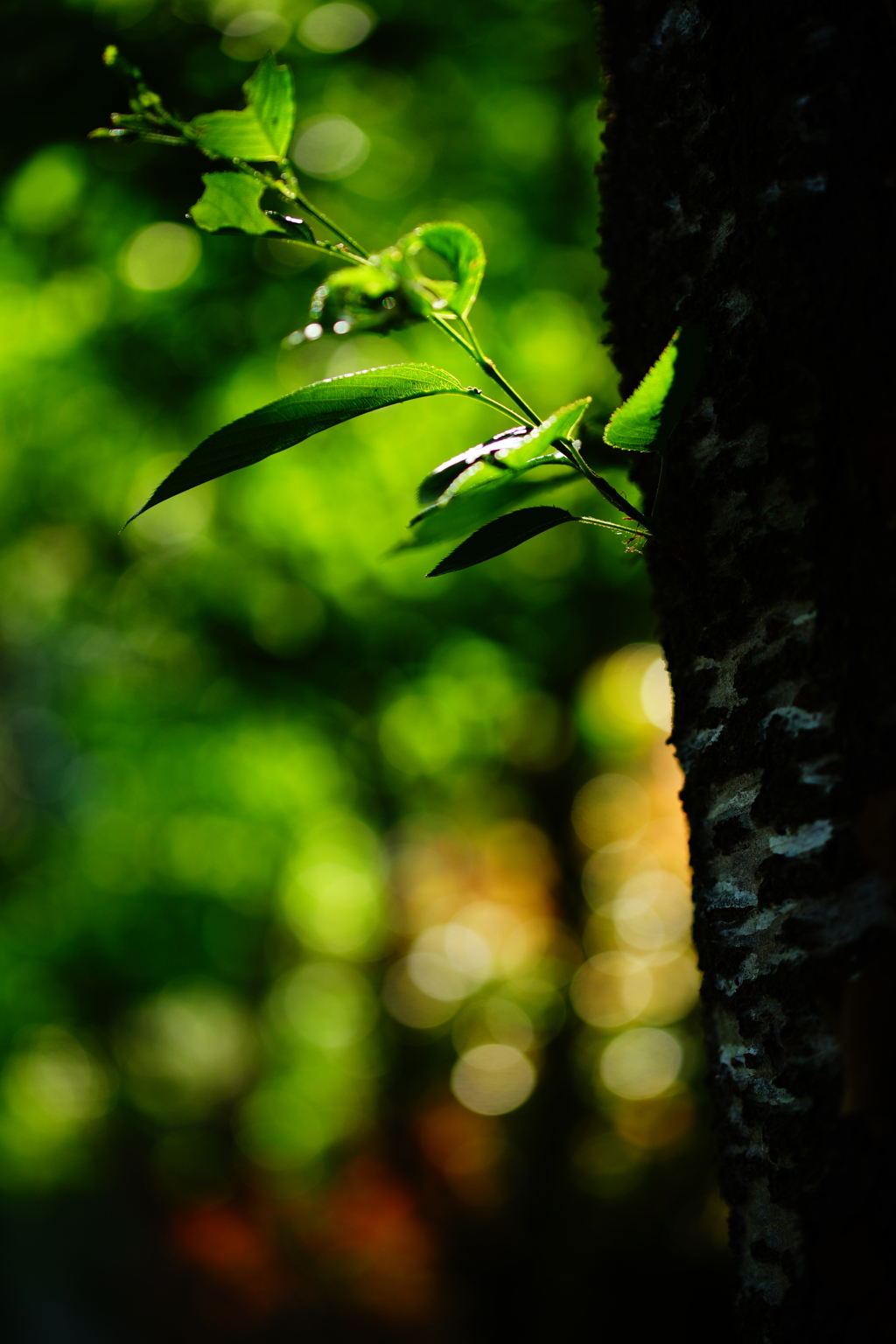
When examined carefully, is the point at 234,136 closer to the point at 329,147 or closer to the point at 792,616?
the point at 792,616

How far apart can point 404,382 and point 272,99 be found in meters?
0.17

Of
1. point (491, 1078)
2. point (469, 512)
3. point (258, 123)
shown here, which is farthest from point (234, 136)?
point (491, 1078)

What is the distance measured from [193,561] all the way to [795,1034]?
116 inches

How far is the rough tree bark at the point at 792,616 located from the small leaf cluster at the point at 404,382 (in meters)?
0.06

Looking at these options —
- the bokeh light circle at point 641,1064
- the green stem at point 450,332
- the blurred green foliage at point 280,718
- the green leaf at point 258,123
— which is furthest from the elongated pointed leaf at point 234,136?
the bokeh light circle at point 641,1064

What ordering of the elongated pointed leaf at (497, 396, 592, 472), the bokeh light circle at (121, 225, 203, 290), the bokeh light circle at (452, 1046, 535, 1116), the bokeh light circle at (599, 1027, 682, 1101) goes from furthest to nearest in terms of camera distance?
the bokeh light circle at (452, 1046, 535, 1116)
the bokeh light circle at (599, 1027, 682, 1101)
the bokeh light circle at (121, 225, 203, 290)
the elongated pointed leaf at (497, 396, 592, 472)

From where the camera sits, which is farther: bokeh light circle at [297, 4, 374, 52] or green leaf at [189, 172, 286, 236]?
bokeh light circle at [297, 4, 374, 52]

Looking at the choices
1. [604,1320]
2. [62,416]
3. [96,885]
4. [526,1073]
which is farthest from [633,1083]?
[62,416]

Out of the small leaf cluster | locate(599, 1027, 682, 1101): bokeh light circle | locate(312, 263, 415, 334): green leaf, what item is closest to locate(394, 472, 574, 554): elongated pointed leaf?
the small leaf cluster

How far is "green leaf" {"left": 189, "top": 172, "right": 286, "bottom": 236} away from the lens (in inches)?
14.9

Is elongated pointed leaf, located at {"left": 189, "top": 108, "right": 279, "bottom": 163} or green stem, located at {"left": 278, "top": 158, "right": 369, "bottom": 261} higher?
elongated pointed leaf, located at {"left": 189, "top": 108, "right": 279, "bottom": 163}

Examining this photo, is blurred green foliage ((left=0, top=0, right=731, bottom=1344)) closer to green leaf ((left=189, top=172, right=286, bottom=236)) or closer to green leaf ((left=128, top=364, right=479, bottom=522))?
green leaf ((left=189, top=172, right=286, bottom=236))

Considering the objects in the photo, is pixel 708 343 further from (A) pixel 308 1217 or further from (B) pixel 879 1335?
(A) pixel 308 1217

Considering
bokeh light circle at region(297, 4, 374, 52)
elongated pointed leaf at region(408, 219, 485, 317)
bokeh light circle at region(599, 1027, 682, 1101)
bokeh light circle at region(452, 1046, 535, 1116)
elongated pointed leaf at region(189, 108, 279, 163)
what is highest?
bokeh light circle at region(297, 4, 374, 52)
